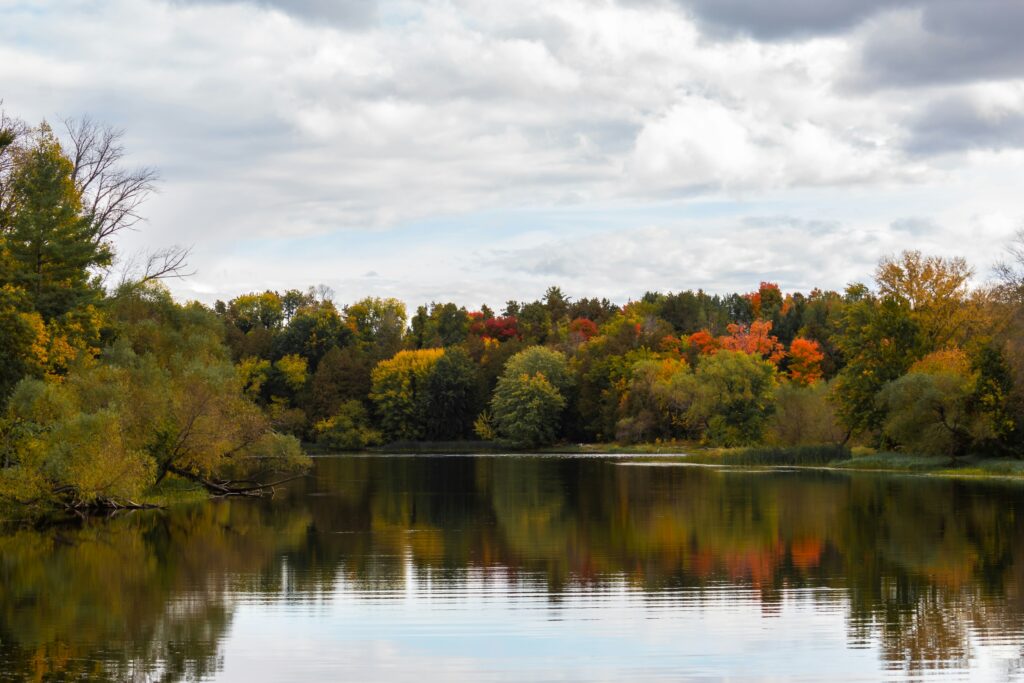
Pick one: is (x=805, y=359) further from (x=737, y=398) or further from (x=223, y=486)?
(x=223, y=486)

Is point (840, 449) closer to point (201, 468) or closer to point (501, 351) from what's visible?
point (201, 468)

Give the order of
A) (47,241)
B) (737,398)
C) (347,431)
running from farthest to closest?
(347,431), (737,398), (47,241)

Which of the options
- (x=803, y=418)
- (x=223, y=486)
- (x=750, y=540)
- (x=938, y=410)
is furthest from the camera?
(x=803, y=418)

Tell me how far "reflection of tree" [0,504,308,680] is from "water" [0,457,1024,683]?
8cm

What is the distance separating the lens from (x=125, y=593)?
23.3 meters

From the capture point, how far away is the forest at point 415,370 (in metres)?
41.5

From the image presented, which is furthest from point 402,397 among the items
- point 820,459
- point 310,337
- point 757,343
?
point 820,459

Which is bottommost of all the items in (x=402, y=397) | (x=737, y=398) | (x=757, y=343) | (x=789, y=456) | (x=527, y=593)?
(x=789, y=456)

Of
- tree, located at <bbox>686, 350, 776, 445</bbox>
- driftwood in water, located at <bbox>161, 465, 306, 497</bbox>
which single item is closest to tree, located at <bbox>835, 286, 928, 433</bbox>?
tree, located at <bbox>686, 350, 776, 445</bbox>

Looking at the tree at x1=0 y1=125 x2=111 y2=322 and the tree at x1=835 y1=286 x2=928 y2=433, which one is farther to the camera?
the tree at x1=835 y1=286 x2=928 y2=433

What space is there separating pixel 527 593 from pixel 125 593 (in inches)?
315

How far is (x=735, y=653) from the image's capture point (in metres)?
17.4

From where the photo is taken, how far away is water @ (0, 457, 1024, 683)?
55.4 ft

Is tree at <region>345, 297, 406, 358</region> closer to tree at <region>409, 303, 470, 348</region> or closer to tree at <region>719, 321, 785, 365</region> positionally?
tree at <region>409, 303, 470, 348</region>
